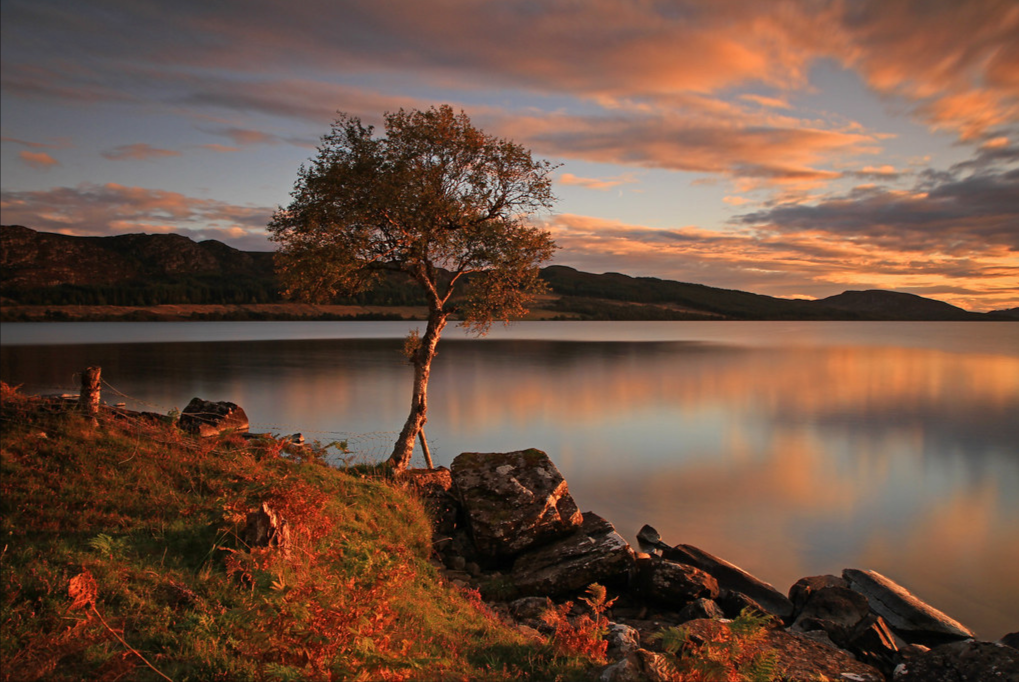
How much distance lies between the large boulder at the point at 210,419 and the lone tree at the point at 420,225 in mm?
5420

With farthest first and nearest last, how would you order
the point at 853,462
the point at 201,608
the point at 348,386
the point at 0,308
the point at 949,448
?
1. the point at 0,308
2. the point at 348,386
3. the point at 949,448
4. the point at 853,462
5. the point at 201,608

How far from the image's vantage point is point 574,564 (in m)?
13.4

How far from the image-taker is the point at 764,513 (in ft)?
70.3

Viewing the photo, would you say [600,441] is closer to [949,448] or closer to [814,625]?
[949,448]

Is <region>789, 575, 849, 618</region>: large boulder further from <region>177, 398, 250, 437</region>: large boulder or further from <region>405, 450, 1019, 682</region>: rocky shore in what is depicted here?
<region>177, 398, 250, 437</region>: large boulder

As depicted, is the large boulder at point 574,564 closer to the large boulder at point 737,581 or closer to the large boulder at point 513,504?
the large boulder at point 513,504

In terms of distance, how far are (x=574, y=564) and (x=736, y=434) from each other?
959 inches

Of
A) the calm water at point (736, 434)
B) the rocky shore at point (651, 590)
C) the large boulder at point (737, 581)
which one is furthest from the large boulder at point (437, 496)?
the large boulder at point (737, 581)

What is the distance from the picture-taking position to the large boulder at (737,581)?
44.9ft

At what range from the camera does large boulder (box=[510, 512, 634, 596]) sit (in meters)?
13.2

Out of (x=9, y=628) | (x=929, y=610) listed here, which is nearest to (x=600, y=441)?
(x=929, y=610)

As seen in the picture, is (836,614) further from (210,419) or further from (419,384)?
(210,419)

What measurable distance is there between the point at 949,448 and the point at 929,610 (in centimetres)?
2220

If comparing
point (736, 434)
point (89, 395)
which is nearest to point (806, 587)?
point (89, 395)
